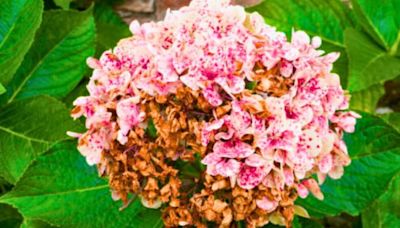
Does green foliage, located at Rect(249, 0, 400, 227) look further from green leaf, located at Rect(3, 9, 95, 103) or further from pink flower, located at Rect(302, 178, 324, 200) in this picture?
green leaf, located at Rect(3, 9, 95, 103)

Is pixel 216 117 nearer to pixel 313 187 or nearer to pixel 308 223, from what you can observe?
pixel 313 187

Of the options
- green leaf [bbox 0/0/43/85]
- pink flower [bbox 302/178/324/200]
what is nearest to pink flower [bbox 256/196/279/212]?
pink flower [bbox 302/178/324/200]

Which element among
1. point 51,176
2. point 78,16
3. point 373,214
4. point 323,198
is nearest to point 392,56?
point 373,214

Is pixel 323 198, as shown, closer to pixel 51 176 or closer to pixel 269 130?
pixel 269 130

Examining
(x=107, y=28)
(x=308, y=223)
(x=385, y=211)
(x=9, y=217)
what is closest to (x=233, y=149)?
(x=308, y=223)

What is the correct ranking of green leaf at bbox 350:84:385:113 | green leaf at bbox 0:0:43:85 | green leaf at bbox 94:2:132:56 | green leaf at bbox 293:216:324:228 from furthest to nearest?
green leaf at bbox 94:2:132:56 < green leaf at bbox 350:84:385:113 < green leaf at bbox 0:0:43:85 < green leaf at bbox 293:216:324:228

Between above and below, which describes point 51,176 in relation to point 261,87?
below
